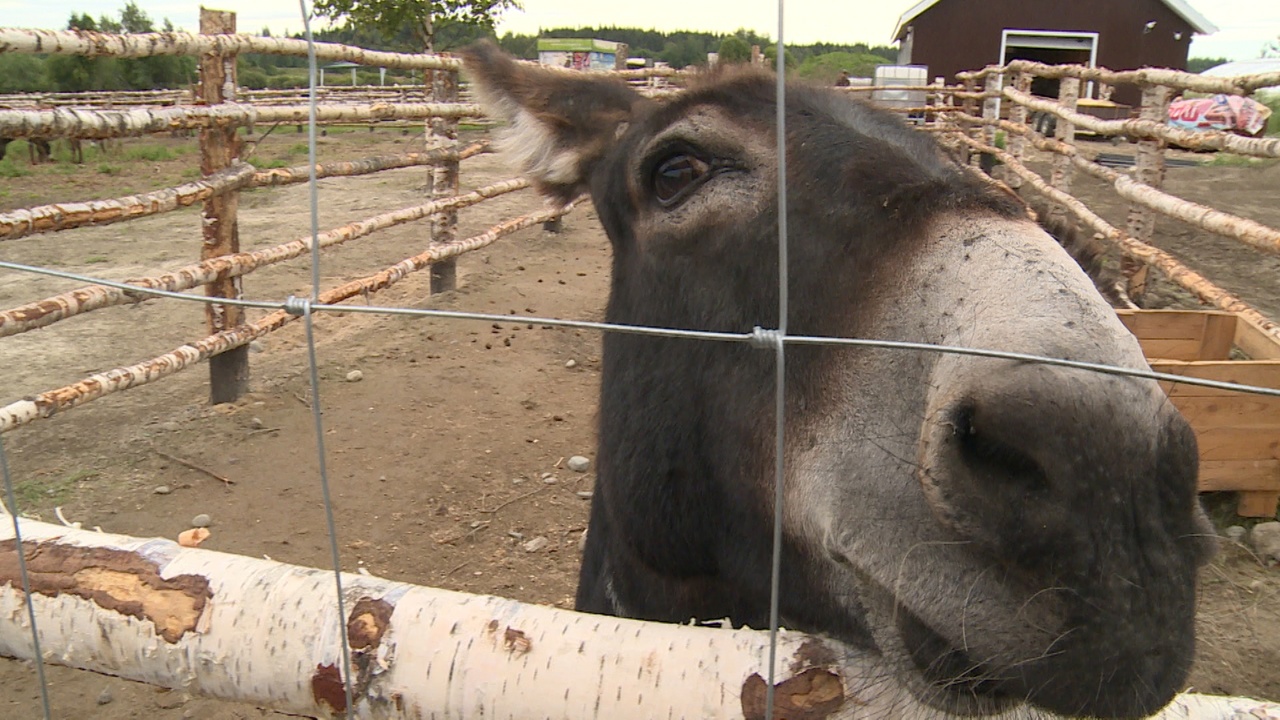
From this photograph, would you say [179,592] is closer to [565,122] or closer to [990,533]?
[990,533]

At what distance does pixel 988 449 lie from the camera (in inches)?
44.8

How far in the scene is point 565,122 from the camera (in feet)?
8.46

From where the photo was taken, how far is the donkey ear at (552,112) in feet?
8.32

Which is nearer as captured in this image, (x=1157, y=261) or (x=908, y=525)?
(x=908, y=525)

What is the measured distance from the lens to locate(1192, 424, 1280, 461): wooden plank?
12.4 feet

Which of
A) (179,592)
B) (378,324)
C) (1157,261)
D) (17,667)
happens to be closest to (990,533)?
(179,592)

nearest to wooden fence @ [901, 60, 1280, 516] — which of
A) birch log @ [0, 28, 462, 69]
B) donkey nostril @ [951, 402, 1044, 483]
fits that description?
donkey nostril @ [951, 402, 1044, 483]

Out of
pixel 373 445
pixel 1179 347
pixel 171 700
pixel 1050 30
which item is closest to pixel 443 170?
pixel 373 445

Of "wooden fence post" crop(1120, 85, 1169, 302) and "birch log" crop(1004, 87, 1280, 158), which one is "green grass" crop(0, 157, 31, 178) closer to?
"birch log" crop(1004, 87, 1280, 158)

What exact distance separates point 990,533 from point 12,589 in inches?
59.3

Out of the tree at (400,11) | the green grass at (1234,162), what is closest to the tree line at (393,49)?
the tree at (400,11)

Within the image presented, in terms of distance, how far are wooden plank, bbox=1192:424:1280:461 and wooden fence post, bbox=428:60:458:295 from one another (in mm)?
5713

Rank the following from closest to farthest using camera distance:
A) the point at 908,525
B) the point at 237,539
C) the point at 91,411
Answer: the point at 908,525
the point at 237,539
the point at 91,411

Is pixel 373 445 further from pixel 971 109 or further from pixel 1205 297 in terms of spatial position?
pixel 971 109
